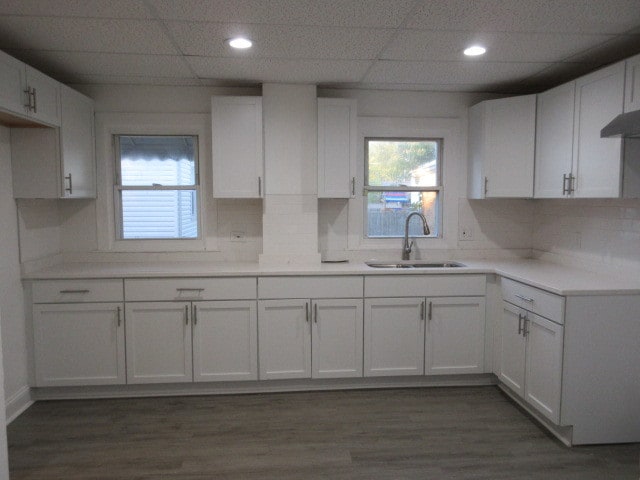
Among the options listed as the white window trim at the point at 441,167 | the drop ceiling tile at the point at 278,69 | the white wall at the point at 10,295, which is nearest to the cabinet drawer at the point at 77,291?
the white wall at the point at 10,295

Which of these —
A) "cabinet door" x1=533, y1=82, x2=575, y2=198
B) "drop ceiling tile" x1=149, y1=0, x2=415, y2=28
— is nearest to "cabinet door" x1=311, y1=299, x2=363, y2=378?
"cabinet door" x1=533, y1=82, x2=575, y2=198

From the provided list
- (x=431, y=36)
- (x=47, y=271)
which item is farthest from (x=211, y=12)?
(x=47, y=271)

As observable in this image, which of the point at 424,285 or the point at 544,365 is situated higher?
the point at 424,285

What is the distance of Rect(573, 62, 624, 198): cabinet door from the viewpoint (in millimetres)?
2596

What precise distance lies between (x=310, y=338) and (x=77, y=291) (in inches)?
65.0

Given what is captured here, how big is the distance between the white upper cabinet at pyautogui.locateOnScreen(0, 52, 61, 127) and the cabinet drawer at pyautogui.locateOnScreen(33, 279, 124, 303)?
42.4 inches

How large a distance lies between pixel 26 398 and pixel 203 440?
4.61 ft

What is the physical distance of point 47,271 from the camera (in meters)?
3.18

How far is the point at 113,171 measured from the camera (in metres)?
3.68

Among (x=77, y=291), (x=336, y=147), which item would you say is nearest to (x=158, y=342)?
(x=77, y=291)

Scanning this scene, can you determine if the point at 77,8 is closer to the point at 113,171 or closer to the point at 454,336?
the point at 113,171

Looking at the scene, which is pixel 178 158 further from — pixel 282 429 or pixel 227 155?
pixel 282 429

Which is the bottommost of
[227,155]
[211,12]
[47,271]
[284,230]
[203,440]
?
[203,440]

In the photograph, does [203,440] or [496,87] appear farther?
[496,87]
